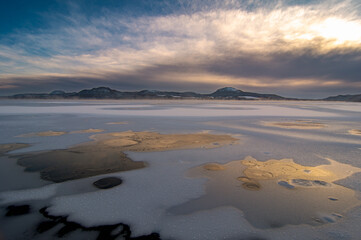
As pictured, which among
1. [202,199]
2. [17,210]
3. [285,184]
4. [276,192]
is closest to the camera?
[17,210]

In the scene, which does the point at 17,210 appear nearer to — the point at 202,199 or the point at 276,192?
the point at 202,199

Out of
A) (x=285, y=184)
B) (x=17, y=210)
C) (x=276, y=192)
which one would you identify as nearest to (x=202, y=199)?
(x=276, y=192)

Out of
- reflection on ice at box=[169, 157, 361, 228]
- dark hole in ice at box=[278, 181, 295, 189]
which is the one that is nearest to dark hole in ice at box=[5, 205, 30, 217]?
reflection on ice at box=[169, 157, 361, 228]

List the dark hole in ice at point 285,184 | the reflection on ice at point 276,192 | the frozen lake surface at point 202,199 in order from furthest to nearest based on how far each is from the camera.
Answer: the dark hole in ice at point 285,184, the reflection on ice at point 276,192, the frozen lake surface at point 202,199

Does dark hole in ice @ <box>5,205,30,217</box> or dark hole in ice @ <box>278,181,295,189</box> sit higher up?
dark hole in ice @ <box>278,181,295,189</box>

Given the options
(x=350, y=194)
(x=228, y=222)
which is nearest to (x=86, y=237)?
(x=228, y=222)

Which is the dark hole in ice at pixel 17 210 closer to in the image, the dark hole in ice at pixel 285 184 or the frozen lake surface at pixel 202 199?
the frozen lake surface at pixel 202 199

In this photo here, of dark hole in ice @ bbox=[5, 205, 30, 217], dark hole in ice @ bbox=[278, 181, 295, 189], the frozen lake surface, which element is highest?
dark hole in ice @ bbox=[278, 181, 295, 189]

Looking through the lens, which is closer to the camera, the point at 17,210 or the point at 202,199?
the point at 17,210

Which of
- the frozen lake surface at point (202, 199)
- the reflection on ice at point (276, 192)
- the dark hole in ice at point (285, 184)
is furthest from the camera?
the dark hole in ice at point (285, 184)

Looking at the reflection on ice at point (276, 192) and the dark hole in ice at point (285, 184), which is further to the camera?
the dark hole in ice at point (285, 184)

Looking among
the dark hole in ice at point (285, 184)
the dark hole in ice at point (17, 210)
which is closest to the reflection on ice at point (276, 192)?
the dark hole in ice at point (285, 184)

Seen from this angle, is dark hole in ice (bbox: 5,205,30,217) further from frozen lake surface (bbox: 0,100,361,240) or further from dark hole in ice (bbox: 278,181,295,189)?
dark hole in ice (bbox: 278,181,295,189)

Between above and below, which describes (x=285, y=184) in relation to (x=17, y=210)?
above
